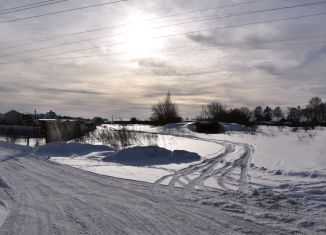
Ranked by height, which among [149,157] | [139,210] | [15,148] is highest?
[15,148]

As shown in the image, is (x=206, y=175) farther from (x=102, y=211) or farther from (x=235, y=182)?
(x=102, y=211)

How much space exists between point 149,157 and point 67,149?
5.75m

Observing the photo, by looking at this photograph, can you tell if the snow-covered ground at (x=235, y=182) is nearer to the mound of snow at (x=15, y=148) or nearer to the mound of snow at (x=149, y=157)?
the mound of snow at (x=149, y=157)

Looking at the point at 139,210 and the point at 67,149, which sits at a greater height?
the point at 67,149

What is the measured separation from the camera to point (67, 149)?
21.6m

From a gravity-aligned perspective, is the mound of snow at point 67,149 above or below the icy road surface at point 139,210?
above

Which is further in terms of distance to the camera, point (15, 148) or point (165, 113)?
point (165, 113)

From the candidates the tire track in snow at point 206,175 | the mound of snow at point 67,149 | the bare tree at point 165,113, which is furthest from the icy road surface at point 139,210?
the bare tree at point 165,113

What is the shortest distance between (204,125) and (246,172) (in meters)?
41.2

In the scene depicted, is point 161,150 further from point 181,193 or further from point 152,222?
point 152,222

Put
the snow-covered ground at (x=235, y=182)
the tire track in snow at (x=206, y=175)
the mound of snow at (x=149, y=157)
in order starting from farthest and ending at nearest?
the mound of snow at (x=149, y=157) < the tire track in snow at (x=206, y=175) < the snow-covered ground at (x=235, y=182)

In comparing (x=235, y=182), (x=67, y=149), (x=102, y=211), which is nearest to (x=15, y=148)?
(x=67, y=149)

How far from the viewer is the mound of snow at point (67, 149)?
20984 millimetres

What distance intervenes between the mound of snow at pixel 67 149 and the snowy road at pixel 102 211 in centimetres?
853
